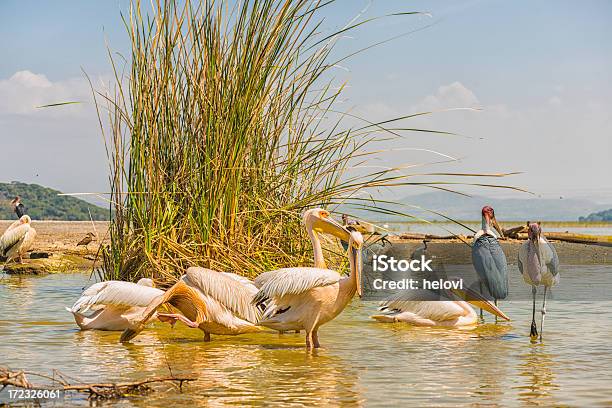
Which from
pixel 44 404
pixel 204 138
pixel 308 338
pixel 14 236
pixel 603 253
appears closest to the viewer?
pixel 44 404

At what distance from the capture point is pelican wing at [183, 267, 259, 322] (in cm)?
654

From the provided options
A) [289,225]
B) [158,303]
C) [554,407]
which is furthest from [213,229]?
[554,407]

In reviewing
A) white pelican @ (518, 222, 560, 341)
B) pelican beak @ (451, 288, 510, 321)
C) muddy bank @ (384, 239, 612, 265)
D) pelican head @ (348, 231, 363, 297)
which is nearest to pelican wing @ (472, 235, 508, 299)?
pelican beak @ (451, 288, 510, 321)

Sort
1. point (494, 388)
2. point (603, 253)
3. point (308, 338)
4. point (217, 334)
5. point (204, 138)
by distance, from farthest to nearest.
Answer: point (603, 253) < point (204, 138) < point (217, 334) < point (308, 338) < point (494, 388)

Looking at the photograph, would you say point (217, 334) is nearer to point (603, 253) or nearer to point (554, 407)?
point (554, 407)

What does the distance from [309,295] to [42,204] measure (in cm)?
4377

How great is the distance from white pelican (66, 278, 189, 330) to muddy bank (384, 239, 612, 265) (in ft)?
26.7

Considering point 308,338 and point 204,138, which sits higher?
point 204,138

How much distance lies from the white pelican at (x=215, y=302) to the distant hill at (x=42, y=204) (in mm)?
34888

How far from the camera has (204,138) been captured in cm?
768

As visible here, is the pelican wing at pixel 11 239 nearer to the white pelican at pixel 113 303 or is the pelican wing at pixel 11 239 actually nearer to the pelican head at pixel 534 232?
the white pelican at pixel 113 303

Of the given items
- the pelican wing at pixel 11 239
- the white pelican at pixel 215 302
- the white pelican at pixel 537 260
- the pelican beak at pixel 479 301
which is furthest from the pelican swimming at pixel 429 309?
the pelican wing at pixel 11 239

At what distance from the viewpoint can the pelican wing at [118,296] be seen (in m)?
6.68

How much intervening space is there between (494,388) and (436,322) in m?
2.82
